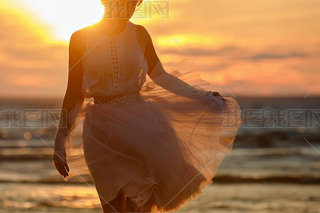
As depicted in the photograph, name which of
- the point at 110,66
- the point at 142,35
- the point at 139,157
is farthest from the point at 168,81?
the point at 139,157

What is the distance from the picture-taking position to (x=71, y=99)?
3750 mm

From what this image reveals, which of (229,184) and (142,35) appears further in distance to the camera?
(229,184)

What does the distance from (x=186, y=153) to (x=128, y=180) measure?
459 mm

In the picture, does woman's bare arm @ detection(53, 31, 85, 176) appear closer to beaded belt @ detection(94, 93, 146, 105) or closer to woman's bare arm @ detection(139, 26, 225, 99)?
beaded belt @ detection(94, 93, 146, 105)

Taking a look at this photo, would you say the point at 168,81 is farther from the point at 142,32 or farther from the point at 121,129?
the point at 121,129

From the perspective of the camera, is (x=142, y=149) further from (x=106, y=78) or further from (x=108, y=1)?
(x=108, y=1)

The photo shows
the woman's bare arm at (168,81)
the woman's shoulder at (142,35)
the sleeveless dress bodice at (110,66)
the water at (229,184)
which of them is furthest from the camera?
the water at (229,184)

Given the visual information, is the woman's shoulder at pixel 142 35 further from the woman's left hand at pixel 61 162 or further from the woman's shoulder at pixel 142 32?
the woman's left hand at pixel 61 162

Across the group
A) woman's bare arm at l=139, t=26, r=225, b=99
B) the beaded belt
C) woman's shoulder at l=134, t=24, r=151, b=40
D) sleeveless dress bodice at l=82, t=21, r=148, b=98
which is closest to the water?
the beaded belt

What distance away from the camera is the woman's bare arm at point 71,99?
3699 mm

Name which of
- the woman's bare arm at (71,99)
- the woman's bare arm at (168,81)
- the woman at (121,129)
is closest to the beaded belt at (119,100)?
the woman at (121,129)

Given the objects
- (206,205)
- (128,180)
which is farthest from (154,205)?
(206,205)

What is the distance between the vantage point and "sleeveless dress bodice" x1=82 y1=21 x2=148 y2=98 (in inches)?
144

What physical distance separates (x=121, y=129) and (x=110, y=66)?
415 mm
